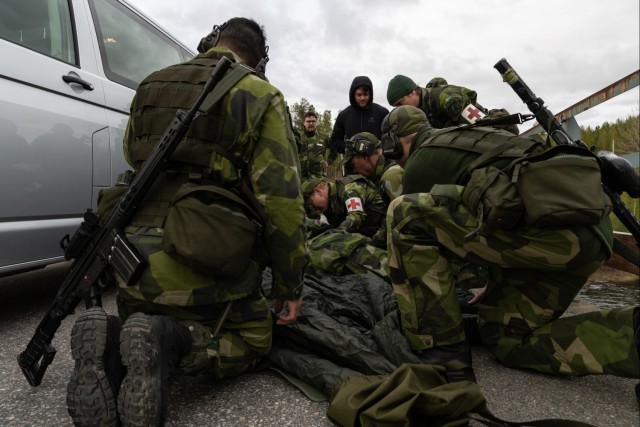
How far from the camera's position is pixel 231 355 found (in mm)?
1614

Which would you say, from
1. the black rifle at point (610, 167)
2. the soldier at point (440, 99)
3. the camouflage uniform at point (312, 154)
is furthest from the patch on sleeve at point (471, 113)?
the camouflage uniform at point (312, 154)

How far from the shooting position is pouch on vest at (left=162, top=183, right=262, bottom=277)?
4.65 feet

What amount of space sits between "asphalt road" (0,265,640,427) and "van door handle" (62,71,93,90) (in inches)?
52.4

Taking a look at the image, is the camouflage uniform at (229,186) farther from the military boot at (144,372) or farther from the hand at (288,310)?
the military boot at (144,372)

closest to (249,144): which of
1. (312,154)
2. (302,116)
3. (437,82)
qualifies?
(437,82)

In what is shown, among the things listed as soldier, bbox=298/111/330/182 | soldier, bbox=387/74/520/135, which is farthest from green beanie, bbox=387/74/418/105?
soldier, bbox=298/111/330/182

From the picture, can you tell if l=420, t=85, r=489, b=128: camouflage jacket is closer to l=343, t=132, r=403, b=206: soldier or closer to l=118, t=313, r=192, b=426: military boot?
l=343, t=132, r=403, b=206: soldier

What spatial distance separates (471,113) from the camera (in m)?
3.33

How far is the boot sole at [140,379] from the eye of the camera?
1.22 metres

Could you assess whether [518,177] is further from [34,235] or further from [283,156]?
[34,235]

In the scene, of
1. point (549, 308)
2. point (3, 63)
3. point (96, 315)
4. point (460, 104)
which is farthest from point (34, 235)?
point (460, 104)

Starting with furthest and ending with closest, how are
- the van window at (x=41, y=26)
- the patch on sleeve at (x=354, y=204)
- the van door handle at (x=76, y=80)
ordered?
the patch on sleeve at (x=354, y=204), the van door handle at (x=76, y=80), the van window at (x=41, y=26)

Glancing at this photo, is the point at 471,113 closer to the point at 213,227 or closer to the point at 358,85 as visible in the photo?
the point at 358,85

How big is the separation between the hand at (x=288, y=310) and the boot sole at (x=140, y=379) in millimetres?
573
